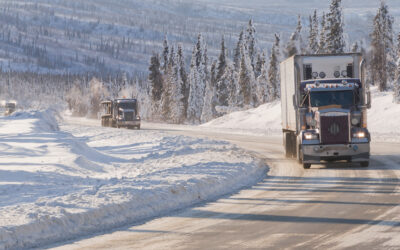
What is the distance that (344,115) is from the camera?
17766 mm

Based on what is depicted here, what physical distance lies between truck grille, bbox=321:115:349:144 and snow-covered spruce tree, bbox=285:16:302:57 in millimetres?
72847

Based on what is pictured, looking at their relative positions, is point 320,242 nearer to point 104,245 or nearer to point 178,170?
point 104,245

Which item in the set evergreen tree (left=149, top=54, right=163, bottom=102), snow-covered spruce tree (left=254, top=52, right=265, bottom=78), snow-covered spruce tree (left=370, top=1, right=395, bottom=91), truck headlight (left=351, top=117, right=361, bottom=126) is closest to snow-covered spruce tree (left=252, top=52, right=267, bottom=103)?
snow-covered spruce tree (left=254, top=52, right=265, bottom=78)

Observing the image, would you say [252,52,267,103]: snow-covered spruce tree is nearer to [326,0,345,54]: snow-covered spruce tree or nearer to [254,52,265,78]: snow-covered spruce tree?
[254,52,265,78]: snow-covered spruce tree

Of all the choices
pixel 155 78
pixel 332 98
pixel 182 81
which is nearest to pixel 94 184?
pixel 332 98

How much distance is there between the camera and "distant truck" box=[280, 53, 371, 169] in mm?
17859

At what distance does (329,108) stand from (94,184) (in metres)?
8.05

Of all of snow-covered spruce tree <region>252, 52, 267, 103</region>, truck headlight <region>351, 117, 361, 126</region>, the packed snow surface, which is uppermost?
snow-covered spruce tree <region>252, 52, 267, 103</region>

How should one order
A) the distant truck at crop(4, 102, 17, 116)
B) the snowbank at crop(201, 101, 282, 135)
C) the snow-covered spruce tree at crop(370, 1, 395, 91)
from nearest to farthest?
the snowbank at crop(201, 101, 282, 135), the distant truck at crop(4, 102, 17, 116), the snow-covered spruce tree at crop(370, 1, 395, 91)

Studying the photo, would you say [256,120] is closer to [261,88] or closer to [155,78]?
[261,88]

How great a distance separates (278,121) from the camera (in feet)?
187

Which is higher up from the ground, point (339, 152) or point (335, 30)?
point (335, 30)

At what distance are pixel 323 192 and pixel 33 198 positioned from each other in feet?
21.1

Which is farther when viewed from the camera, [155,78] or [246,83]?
[155,78]
